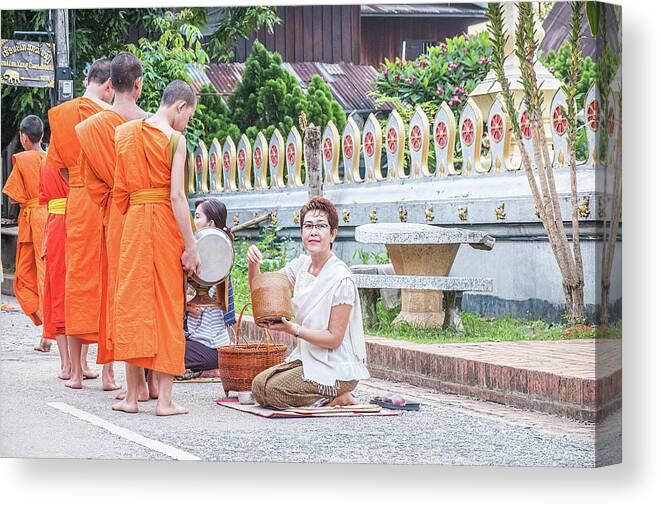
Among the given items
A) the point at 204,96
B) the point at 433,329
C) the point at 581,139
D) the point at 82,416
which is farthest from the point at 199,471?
the point at 581,139

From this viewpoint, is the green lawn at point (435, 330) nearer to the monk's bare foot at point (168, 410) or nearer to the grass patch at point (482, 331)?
the grass patch at point (482, 331)

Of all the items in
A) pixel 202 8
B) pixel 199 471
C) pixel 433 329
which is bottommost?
pixel 199 471

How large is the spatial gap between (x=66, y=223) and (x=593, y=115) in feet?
9.90

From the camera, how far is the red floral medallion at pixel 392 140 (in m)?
7.97

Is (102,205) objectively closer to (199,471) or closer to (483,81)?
(199,471)

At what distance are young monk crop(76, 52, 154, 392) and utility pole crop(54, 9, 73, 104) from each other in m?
0.37

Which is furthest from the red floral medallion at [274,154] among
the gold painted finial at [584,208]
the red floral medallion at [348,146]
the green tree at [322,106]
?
the gold painted finial at [584,208]

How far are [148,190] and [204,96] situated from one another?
717 mm

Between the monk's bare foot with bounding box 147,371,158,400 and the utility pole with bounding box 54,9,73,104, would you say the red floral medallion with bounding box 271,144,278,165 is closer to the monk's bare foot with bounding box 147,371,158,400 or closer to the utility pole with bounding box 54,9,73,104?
the utility pole with bounding box 54,9,73,104

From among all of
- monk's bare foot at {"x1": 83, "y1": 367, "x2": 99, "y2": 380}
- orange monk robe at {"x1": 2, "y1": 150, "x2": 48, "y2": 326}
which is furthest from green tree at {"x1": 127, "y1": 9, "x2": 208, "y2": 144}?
monk's bare foot at {"x1": 83, "y1": 367, "x2": 99, "y2": 380}

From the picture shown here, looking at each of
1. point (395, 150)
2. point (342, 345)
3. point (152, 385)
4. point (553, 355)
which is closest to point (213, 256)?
point (342, 345)

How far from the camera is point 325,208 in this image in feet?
25.2

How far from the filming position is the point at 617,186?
7461 millimetres

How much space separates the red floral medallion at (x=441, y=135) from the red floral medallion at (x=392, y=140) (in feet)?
0.73
